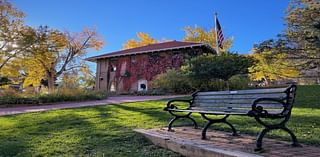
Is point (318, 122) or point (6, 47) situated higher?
point (6, 47)

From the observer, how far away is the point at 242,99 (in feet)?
14.3

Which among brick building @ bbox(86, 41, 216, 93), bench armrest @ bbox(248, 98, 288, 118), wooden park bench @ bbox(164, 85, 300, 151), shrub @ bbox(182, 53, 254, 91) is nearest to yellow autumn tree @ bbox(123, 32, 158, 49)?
brick building @ bbox(86, 41, 216, 93)

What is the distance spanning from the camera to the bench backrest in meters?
3.52

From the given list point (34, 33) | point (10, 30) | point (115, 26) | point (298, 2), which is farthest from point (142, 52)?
point (298, 2)

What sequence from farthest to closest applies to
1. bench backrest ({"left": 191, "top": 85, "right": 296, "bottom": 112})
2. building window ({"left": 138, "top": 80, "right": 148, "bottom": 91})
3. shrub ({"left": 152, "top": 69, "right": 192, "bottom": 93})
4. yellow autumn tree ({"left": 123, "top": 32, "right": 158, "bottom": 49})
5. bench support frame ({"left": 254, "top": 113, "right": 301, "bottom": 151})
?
yellow autumn tree ({"left": 123, "top": 32, "right": 158, "bottom": 49}), building window ({"left": 138, "top": 80, "right": 148, "bottom": 91}), shrub ({"left": 152, "top": 69, "right": 192, "bottom": 93}), bench backrest ({"left": 191, "top": 85, "right": 296, "bottom": 112}), bench support frame ({"left": 254, "top": 113, "right": 301, "bottom": 151})

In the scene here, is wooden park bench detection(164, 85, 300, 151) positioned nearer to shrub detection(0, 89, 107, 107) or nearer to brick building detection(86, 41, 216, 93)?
shrub detection(0, 89, 107, 107)

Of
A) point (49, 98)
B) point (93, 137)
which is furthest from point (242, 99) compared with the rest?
point (49, 98)

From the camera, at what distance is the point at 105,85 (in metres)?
27.1

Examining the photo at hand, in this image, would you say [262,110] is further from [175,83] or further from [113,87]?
[113,87]

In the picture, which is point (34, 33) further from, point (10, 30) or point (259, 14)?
point (259, 14)

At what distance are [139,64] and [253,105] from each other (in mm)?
21504

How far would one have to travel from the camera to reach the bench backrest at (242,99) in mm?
3518

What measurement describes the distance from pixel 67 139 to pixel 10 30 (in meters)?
18.4

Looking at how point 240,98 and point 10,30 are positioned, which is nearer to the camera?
point 240,98
